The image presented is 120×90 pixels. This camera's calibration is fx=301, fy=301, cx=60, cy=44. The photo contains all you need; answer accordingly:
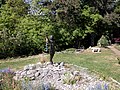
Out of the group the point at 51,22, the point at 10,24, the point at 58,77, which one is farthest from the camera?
the point at 51,22

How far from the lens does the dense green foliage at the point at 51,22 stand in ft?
70.7

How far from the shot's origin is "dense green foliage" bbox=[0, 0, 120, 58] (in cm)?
2156

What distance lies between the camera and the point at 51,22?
23234 mm

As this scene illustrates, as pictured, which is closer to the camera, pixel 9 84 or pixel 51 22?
pixel 9 84

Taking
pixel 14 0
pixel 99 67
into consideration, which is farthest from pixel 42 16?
pixel 99 67

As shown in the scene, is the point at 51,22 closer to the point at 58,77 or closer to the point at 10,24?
the point at 10,24

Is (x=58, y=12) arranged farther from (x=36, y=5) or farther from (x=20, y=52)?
(x=20, y=52)

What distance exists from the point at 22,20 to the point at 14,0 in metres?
2.17

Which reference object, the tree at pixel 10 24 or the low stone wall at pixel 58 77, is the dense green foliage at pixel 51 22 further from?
the low stone wall at pixel 58 77

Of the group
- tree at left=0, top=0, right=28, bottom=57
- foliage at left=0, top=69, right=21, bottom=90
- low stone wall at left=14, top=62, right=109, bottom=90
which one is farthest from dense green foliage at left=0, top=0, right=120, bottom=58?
foliage at left=0, top=69, right=21, bottom=90

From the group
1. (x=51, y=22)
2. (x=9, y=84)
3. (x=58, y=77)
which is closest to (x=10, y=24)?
(x=51, y=22)

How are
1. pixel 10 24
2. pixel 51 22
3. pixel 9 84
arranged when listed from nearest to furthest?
pixel 9 84 → pixel 10 24 → pixel 51 22

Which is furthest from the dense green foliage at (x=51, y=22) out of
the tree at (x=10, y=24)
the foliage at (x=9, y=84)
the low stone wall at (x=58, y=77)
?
the foliage at (x=9, y=84)

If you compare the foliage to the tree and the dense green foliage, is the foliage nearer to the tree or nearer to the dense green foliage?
the tree
